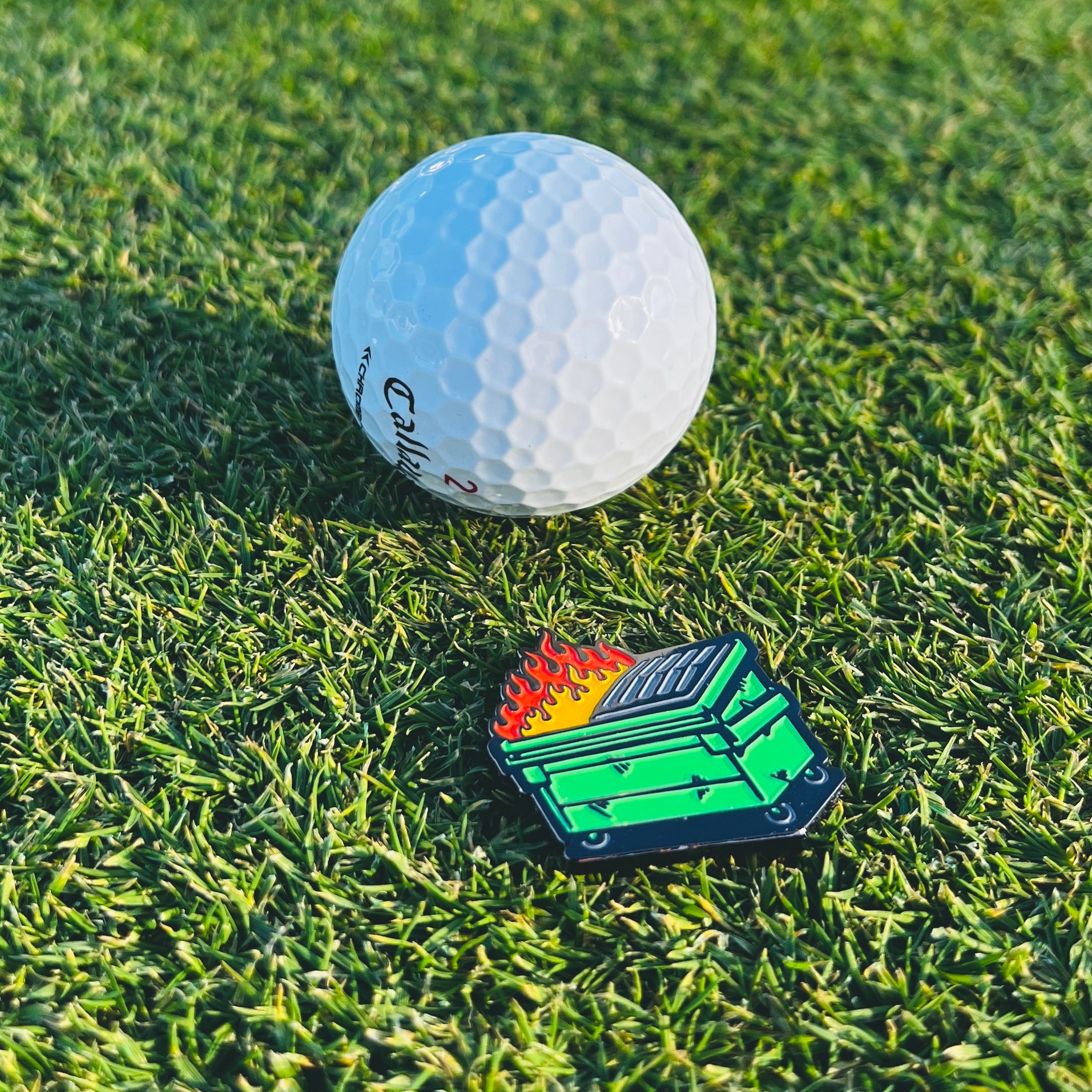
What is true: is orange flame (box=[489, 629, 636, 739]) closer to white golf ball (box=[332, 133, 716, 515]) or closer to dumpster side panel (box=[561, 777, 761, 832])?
dumpster side panel (box=[561, 777, 761, 832])

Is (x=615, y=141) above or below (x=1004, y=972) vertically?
above

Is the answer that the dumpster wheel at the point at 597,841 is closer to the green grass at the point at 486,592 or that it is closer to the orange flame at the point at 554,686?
the green grass at the point at 486,592

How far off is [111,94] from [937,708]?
3368mm

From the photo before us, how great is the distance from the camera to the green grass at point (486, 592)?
1699mm

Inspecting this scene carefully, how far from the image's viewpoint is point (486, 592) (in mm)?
2256

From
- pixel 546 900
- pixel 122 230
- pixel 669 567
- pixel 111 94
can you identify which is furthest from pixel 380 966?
pixel 111 94

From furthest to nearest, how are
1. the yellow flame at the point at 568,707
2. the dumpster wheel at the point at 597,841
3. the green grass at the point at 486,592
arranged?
the yellow flame at the point at 568,707 < the dumpster wheel at the point at 597,841 < the green grass at the point at 486,592

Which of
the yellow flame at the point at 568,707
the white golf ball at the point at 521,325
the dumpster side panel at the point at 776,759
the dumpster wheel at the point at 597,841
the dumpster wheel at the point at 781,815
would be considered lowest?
the dumpster wheel at the point at 597,841

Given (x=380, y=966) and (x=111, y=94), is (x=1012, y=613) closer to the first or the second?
(x=380, y=966)

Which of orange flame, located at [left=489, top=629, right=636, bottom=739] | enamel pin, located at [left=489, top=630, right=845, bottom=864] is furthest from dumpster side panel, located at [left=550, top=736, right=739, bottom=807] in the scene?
→ orange flame, located at [left=489, top=629, right=636, bottom=739]

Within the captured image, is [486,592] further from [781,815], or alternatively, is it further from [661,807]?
[781,815]

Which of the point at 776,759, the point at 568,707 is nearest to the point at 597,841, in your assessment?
the point at 568,707

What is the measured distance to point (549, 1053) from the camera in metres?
1.65

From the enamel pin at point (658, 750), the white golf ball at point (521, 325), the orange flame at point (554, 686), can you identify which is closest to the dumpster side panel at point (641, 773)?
the enamel pin at point (658, 750)
